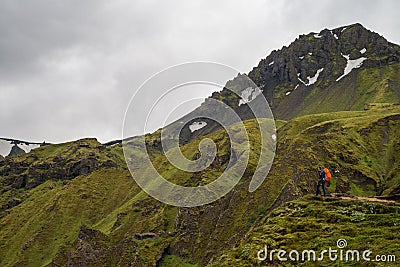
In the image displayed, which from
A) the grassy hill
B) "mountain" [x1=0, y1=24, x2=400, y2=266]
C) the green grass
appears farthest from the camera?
the grassy hill

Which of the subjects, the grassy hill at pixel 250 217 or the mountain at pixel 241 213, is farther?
the grassy hill at pixel 250 217

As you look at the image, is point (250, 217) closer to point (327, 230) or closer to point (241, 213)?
point (241, 213)

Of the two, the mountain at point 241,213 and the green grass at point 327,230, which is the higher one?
the mountain at point 241,213

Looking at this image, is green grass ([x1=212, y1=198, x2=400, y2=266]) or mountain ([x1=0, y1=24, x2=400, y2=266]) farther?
mountain ([x1=0, y1=24, x2=400, y2=266])

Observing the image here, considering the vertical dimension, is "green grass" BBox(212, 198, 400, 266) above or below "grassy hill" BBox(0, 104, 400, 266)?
below

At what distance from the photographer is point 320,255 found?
25656mm

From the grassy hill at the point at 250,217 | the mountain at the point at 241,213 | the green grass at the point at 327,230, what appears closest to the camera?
the green grass at the point at 327,230

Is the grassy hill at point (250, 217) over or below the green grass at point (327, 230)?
over

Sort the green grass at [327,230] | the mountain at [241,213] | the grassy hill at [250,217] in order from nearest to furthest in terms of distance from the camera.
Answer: the green grass at [327,230]
the mountain at [241,213]
the grassy hill at [250,217]

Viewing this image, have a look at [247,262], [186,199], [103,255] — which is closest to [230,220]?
[186,199]

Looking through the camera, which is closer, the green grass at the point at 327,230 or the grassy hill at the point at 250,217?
the green grass at the point at 327,230

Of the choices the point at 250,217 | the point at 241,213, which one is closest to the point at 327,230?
the point at 250,217

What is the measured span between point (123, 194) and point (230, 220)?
110 m

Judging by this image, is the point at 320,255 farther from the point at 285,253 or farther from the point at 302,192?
the point at 302,192
